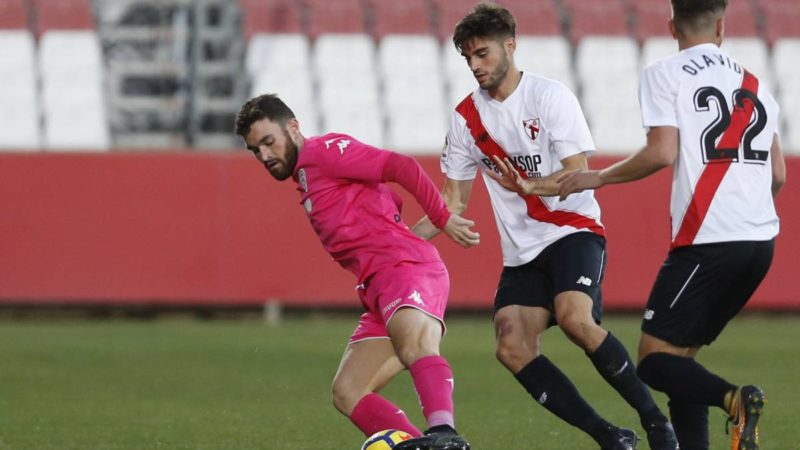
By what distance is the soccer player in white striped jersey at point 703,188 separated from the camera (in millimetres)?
6078

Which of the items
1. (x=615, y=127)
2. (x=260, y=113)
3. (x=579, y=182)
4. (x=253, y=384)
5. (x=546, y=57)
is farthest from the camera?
(x=546, y=57)

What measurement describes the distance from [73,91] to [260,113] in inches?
466

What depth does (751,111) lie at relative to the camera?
6152 mm

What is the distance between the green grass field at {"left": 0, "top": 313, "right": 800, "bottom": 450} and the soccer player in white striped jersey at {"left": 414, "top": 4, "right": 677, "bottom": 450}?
0.82 metres

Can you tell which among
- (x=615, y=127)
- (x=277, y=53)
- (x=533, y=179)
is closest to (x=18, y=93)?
(x=277, y=53)

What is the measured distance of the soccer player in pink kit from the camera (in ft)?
21.5

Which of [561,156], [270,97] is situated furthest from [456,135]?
[270,97]

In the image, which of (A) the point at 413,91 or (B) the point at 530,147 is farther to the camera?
(A) the point at 413,91

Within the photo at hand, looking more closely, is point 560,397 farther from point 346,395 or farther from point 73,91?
point 73,91

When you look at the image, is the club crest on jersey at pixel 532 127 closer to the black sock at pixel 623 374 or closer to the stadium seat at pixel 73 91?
the black sock at pixel 623 374

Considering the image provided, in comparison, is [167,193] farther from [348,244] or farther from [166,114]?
[348,244]

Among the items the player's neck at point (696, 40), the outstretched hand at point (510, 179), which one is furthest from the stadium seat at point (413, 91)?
the player's neck at point (696, 40)

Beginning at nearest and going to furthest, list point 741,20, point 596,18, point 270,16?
point 270,16 → point 596,18 → point 741,20

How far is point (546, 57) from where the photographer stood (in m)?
19.0
